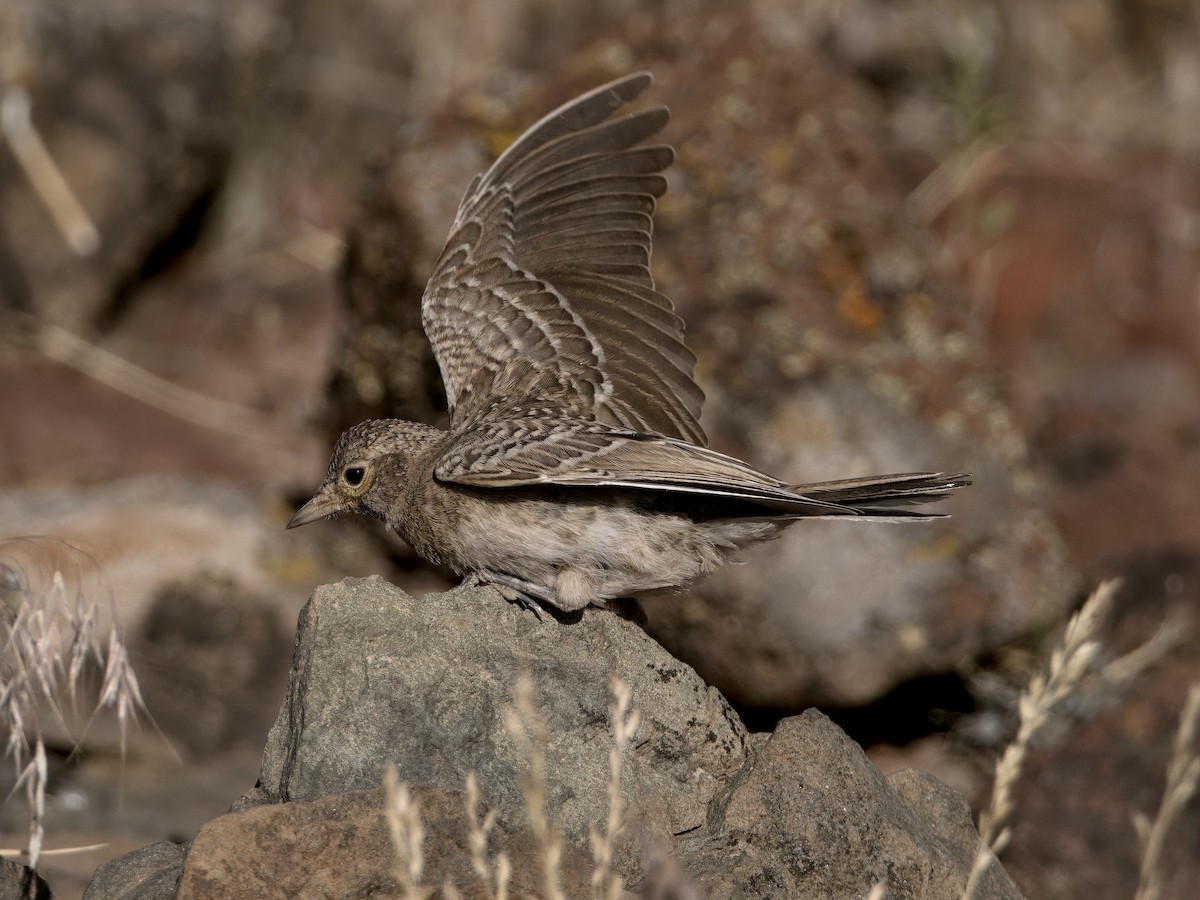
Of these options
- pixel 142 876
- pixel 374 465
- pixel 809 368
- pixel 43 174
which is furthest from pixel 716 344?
pixel 43 174

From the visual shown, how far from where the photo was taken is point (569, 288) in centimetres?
628

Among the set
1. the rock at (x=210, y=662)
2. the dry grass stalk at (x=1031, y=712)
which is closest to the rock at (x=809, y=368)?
the rock at (x=210, y=662)

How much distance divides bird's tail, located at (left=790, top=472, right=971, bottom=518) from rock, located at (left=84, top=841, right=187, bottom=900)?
2.40 metres

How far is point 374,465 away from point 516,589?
0.94 m

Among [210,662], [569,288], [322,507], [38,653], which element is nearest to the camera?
[38,653]

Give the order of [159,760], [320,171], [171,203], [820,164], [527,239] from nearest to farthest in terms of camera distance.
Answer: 1. [527,239]
2. [159,760]
3. [820,164]
4. [171,203]
5. [320,171]

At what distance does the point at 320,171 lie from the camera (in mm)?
13531

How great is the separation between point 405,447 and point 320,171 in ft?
27.0

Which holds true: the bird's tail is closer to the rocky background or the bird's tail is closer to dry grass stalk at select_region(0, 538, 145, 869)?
the rocky background

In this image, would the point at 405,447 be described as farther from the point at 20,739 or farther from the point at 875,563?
the point at 875,563

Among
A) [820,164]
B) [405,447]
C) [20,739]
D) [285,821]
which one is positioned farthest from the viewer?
[820,164]

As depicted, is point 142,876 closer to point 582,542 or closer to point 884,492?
point 582,542

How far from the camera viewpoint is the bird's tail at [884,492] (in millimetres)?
5215

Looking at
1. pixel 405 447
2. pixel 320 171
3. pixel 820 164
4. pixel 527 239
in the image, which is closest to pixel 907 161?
pixel 820 164
